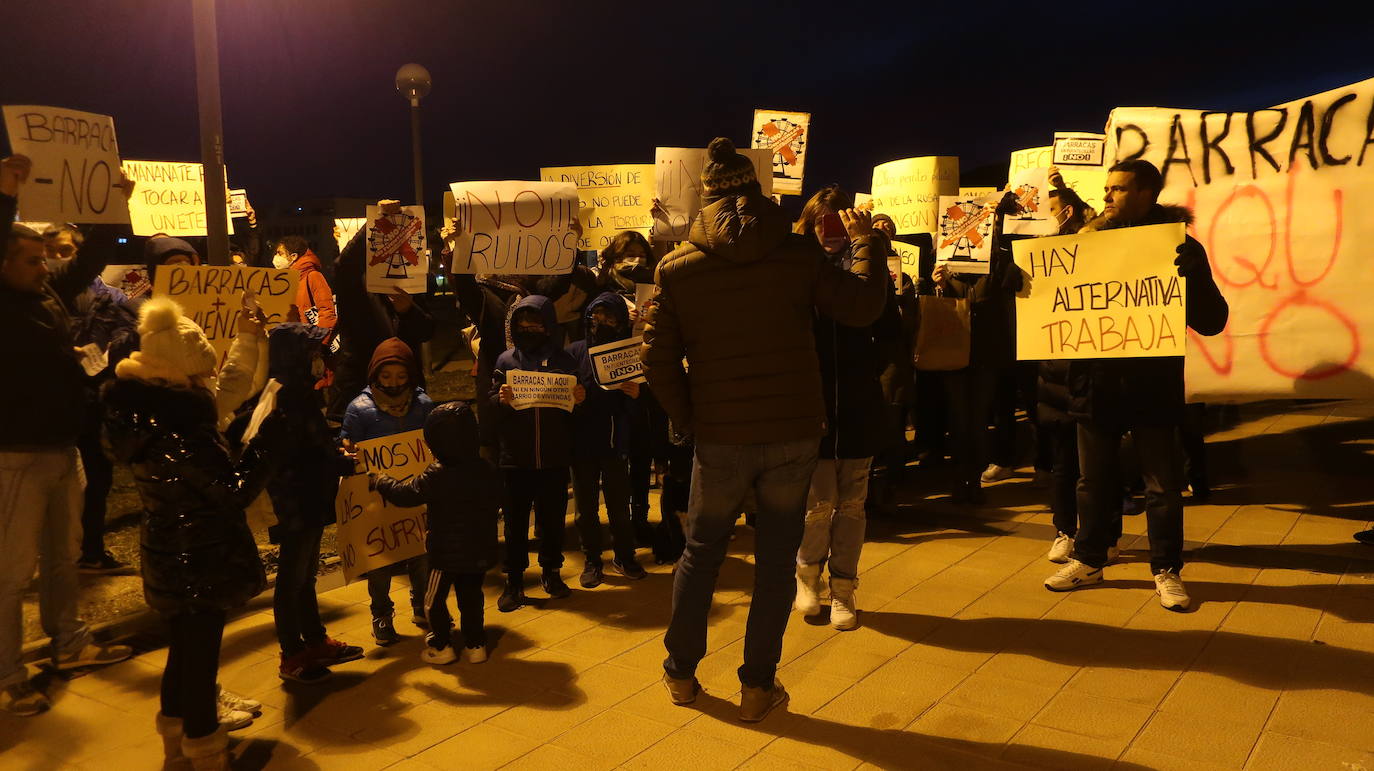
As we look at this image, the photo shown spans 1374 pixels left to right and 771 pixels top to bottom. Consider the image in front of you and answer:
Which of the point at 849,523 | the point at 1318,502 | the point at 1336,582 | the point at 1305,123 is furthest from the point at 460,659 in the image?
the point at 1318,502

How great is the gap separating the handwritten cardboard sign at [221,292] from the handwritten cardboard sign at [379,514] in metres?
1.11

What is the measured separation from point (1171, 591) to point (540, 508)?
3.35m

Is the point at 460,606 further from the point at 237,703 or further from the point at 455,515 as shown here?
the point at 237,703

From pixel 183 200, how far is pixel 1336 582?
8004 mm

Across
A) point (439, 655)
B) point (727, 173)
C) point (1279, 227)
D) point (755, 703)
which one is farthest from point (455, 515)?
point (1279, 227)

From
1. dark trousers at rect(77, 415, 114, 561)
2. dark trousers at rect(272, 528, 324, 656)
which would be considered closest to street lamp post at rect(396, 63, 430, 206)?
dark trousers at rect(77, 415, 114, 561)

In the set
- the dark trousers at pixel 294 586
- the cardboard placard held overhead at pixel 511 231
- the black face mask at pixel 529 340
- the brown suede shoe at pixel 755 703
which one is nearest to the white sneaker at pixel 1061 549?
the brown suede shoe at pixel 755 703

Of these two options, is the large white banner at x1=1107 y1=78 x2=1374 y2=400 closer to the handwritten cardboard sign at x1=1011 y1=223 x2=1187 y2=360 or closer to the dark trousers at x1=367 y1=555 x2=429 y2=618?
the handwritten cardboard sign at x1=1011 y1=223 x2=1187 y2=360

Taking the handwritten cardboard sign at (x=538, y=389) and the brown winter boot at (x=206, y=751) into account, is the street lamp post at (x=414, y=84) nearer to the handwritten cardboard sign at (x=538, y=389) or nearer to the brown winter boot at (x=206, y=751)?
the handwritten cardboard sign at (x=538, y=389)

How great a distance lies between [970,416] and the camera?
24.5 feet

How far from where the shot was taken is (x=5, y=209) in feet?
14.0

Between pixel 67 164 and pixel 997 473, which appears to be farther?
pixel 997 473

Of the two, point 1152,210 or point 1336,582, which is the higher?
point 1152,210

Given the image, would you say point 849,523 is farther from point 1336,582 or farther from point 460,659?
point 1336,582
